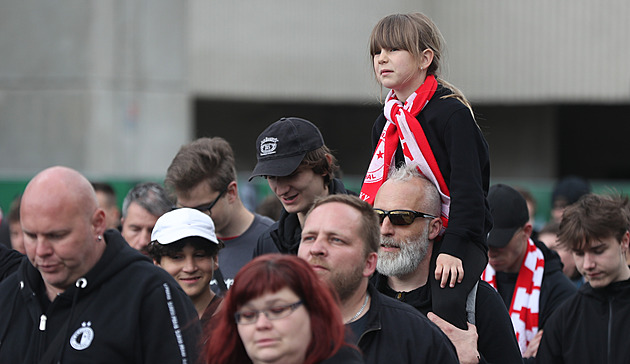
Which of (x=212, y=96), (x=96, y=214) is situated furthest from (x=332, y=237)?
(x=212, y=96)

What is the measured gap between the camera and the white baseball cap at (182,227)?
5.20m

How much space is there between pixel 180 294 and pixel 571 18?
19.6 meters

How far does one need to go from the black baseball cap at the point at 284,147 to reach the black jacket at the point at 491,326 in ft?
3.53

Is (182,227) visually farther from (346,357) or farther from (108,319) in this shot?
(346,357)

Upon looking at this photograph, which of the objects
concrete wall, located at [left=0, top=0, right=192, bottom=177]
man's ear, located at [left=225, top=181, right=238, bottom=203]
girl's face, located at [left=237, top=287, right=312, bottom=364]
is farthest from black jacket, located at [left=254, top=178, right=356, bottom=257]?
concrete wall, located at [left=0, top=0, right=192, bottom=177]

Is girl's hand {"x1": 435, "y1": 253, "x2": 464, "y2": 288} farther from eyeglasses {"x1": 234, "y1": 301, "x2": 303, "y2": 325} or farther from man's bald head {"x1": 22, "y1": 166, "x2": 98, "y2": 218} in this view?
man's bald head {"x1": 22, "y1": 166, "x2": 98, "y2": 218}

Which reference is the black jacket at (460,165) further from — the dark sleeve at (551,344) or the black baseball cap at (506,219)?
the black baseball cap at (506,219)

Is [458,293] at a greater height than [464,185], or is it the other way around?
[464,185]

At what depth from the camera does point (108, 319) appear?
3.81m

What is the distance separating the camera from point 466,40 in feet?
75.7

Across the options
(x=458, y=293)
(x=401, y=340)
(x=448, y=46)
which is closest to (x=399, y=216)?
(x=458, y=293)

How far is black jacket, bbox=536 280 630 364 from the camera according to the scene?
5.57 meters

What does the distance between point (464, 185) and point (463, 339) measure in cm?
77

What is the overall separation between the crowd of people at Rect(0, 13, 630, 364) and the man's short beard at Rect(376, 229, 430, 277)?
0.01m
